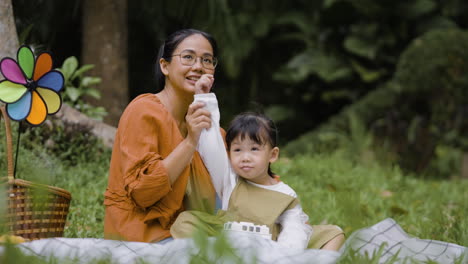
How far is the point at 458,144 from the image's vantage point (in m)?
6.39

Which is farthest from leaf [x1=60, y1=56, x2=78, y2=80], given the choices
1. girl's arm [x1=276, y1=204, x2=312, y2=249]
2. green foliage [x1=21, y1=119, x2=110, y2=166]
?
girl's arm [x1=276, y1=204, x2=312, y2=249]

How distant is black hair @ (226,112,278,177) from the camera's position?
2248 millimetres

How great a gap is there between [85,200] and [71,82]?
4.69 feet

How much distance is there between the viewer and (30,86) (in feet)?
7.61

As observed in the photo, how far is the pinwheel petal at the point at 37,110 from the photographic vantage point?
7.62ft

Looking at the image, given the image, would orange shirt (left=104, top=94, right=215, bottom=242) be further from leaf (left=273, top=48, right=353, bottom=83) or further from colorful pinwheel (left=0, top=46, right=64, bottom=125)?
leaf (left=273, top=48, right=353, bottom=83)

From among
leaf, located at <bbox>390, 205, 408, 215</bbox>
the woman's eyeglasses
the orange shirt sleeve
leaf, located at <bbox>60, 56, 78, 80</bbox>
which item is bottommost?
leaf, located at <bbox>390, 205, 408, 215</bbox>

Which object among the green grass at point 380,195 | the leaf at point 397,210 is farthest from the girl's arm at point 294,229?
the leaf at point 397,210

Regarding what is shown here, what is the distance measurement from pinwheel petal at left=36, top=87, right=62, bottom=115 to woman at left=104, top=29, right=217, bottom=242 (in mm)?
311

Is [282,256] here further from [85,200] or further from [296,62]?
[296,62]

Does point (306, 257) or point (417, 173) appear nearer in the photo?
point (306, 257)

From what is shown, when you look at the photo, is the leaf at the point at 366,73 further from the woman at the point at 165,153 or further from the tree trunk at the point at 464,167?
the woman at the point at 165,153

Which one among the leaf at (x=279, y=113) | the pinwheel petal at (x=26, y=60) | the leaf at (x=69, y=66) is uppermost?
the leaf at (x=279, y=113)

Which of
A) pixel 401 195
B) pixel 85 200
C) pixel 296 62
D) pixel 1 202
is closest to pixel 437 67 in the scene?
pixel 296 62
